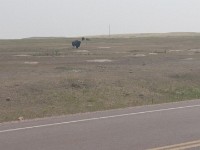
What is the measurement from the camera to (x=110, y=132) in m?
10.8

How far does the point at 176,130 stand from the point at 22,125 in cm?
380

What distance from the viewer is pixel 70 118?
1335cm

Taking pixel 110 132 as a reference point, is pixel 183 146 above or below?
above

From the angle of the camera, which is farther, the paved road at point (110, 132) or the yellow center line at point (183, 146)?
the paved road at point (110, 132)

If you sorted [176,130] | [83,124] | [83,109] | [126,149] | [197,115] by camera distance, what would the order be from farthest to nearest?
[83,109], [197,115], [83,124], [176,130], [126,149]

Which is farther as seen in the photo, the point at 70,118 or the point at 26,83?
the point at 26,83

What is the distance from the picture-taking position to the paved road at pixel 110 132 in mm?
9344

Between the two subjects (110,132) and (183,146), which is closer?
(183,146)

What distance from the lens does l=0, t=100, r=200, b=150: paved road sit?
30.7 ft

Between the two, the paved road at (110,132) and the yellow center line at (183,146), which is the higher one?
the yellow center line at (183,146)

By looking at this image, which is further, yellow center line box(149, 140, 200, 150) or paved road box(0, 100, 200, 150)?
paved road box(0, 100, 200, 150)

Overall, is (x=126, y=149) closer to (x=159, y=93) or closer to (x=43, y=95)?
(x=43, y=95)

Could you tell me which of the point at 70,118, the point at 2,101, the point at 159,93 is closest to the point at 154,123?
the point at 70,118

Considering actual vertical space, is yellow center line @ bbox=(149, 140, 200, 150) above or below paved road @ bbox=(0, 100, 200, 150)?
above
